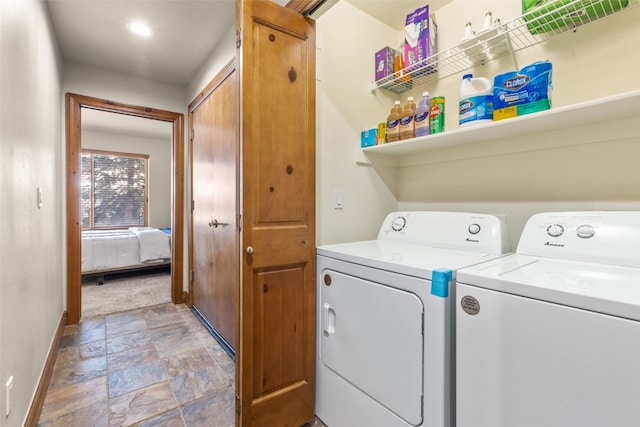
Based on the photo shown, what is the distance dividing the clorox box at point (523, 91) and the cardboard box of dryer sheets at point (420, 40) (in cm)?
49

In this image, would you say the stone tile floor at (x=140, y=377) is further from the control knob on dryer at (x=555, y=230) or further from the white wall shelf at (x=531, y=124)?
the white wall shelf at (x=531, y=124)

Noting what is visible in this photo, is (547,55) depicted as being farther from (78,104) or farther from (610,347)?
(78,104)

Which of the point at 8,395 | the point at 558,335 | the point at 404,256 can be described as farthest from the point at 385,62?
the point at 8,395

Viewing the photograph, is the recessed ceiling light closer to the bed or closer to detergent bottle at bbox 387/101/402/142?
detergent bottle at bbox 387/101/402/142

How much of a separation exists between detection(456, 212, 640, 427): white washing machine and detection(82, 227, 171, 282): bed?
4622mm

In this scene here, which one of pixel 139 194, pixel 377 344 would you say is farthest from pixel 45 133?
pixel 139 194

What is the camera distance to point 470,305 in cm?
92

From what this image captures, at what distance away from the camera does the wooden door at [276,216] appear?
4.34ft

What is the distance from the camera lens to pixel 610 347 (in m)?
0.67

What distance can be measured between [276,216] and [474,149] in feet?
3.68

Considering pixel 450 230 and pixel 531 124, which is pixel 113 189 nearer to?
pixel 450 230

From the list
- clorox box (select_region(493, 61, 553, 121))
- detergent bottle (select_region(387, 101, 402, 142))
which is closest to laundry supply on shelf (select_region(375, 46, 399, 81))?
detergent bottle (select_region(387, 101, 402, 142))

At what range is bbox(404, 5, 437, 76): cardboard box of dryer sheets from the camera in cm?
164

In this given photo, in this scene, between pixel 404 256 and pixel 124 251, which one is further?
pixel 124 251
